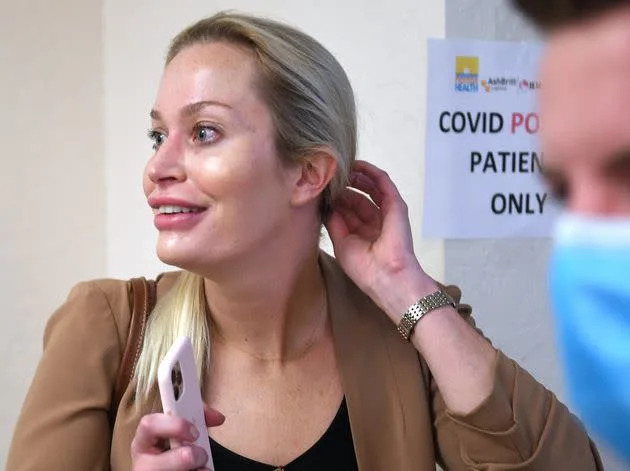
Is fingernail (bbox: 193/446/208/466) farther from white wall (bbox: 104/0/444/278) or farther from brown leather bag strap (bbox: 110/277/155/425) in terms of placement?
white wall (bbox: 104/0/444/278)

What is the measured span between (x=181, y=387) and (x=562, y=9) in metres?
0.60

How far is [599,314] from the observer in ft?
0.62

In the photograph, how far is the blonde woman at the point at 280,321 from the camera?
→ 3.00ft

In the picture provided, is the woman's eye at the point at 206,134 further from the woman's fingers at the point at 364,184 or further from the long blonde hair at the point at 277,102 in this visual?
the woman's fingers at the point at 364,184

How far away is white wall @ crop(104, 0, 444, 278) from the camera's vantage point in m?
1.36

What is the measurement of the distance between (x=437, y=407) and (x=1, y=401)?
3.49ft

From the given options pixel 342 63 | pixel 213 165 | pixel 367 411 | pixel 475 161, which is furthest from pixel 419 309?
pixel 342 63

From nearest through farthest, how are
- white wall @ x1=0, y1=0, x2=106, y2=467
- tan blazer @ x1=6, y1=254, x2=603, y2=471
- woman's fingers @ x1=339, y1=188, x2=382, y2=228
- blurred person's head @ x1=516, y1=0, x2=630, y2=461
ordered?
blurred person's head @ x1=516, y1=0, x2=630, y2=461
tan blazer @ x1=6, y1=254, x2=603, y2=471
woman's fingers @ x1=339, y1=188, x2=382, y2=228
white wall @ x1=0, y1=0, x2=106, y2=467

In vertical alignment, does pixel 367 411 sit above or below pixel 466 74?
below

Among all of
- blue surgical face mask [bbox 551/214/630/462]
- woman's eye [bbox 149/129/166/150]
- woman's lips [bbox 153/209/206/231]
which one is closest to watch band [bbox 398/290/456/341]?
woman's lips [bbox 153/209/206/231]

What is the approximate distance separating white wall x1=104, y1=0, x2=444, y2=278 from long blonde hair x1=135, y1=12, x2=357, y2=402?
13.7 inches

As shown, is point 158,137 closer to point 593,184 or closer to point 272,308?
point 272,308

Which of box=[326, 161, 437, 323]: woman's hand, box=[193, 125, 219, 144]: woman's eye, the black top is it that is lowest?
the black top

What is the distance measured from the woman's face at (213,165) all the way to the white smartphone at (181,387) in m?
0.21
